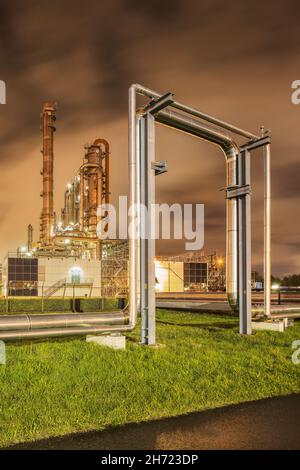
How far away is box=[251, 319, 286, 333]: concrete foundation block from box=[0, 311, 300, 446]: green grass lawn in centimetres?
223

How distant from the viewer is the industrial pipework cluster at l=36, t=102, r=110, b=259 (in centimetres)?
3925

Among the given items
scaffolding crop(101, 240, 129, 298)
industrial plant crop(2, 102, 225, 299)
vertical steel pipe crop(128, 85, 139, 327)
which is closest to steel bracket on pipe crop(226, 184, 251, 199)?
vertical steel pipe crop(128, 85, 139, 327)

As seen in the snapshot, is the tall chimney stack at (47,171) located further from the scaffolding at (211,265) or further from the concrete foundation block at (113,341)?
the concrete foundation block at (113,341)

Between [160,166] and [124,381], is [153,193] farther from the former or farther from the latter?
[124,381]

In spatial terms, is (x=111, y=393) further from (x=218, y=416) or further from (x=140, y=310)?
(x=140, y=310)

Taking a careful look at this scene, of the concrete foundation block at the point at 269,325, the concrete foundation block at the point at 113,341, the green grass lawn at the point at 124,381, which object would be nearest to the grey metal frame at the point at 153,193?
the concrete foundation block at the point at 113,341

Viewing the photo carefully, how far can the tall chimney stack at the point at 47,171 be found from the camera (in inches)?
1652

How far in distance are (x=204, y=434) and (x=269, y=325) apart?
303 inches

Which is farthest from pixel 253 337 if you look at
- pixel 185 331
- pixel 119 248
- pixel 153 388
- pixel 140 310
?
pixel 119 248

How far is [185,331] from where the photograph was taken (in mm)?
11969

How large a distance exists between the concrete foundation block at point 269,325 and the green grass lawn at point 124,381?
2.23m

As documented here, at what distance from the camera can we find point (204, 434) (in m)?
4.71

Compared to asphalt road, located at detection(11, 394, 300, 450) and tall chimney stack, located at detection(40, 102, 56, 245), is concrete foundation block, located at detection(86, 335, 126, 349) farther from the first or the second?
tall chimney stack, located at detection(40, 102, 56, 245)

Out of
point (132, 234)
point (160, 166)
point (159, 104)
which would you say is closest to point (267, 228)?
point (160, 166)
